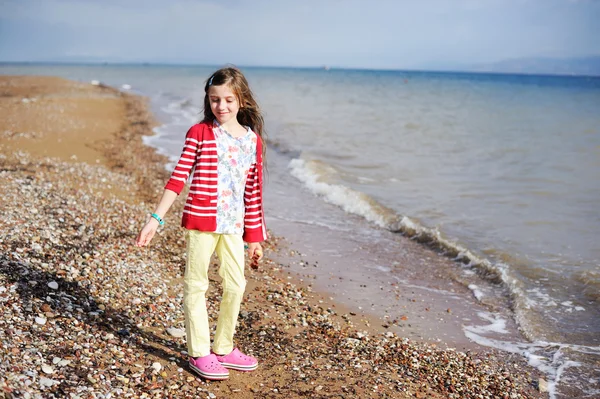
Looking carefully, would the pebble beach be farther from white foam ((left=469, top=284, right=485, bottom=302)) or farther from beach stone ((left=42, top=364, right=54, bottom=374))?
white foam ((left=469, top=284, right=485, bottom=302))

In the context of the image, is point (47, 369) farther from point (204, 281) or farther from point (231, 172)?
point (231, 172)

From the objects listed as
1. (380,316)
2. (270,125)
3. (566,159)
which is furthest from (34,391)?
(270,125)

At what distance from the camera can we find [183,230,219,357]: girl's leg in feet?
13.5

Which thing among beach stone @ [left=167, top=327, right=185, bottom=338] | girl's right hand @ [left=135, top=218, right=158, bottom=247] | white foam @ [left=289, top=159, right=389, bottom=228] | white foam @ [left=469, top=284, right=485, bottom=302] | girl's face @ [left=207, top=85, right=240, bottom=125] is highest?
girl's face @ [left=207, top=85, right=240, bottom=125]

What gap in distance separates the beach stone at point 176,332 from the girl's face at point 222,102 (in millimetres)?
2352

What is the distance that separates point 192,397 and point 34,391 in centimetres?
119

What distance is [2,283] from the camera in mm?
4965

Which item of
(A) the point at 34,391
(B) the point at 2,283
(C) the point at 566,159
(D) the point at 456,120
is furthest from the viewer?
(D) the point at 456,120

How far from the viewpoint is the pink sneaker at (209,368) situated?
437cm

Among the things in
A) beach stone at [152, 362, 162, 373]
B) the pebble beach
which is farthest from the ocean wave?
beach stone at [152, 362, 162, 373]

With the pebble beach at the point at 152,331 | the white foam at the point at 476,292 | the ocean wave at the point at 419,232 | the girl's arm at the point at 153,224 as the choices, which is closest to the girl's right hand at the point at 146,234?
the girl's arm at the point at 153,224

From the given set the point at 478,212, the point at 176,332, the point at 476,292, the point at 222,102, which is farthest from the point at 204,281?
the point at 478,212

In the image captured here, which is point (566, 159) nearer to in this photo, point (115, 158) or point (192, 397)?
point (115, 158)

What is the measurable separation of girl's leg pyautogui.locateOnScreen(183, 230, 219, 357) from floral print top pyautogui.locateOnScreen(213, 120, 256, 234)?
0.54 ft
